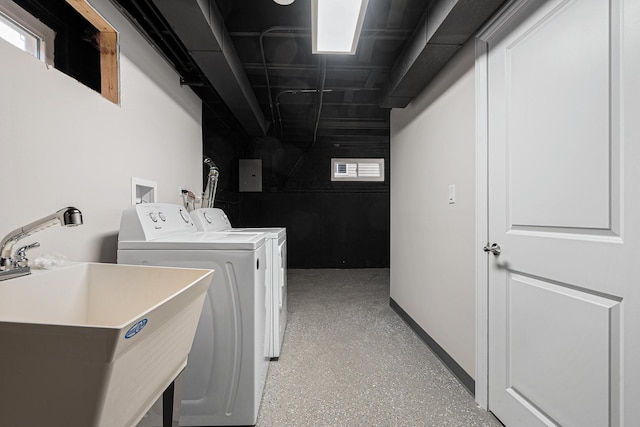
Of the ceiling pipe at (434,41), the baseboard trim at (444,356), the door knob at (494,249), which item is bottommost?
the baseboard trim at (444,356)

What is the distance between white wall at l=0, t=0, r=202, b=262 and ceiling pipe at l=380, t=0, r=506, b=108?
1719mm

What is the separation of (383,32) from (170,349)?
2308mm

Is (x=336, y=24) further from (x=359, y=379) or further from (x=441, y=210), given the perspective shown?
(x=359, y=379)

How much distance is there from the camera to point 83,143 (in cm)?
138

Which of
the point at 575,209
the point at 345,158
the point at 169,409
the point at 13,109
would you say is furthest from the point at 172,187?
the point at 345,158

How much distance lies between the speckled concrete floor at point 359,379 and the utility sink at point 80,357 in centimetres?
96

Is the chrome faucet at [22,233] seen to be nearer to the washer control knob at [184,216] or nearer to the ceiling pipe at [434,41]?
the washer control knob at [184,216]

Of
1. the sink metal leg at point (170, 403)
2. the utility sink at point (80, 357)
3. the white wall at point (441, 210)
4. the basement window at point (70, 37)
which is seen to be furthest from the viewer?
the white wall at point (441, 210)

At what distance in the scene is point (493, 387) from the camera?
1.57m

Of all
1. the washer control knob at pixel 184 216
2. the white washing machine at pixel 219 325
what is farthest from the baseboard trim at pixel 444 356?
the washer control knob at pixel 184 216

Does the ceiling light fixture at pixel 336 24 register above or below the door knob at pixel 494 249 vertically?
above

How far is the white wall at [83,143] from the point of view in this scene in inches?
41.9

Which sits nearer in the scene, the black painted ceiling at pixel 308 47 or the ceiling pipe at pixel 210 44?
the ceiling pipe at pixel 210 44

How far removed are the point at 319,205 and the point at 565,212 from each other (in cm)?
460
